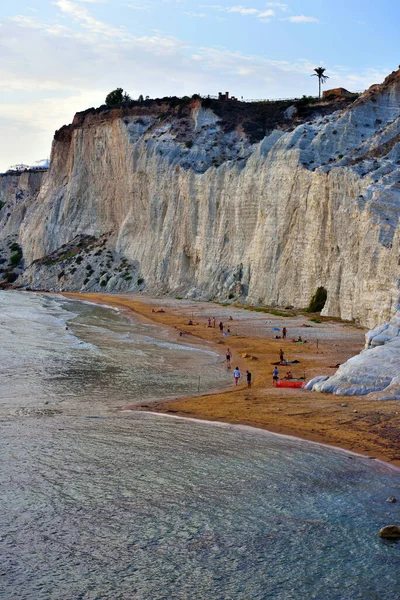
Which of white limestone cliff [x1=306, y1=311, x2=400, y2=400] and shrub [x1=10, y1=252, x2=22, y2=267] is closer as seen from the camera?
white limestone cliff [x1=306, y1=311, x2=400, y2=400]

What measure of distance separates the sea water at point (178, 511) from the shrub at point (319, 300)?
25.1 meters

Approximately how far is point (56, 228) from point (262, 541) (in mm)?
86134

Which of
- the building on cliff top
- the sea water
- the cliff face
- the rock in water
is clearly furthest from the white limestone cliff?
the building on cliff top

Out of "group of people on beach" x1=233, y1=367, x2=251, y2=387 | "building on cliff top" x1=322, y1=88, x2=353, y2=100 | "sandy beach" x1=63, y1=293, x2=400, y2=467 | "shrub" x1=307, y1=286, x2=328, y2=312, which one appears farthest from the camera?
"building on cliff top" x1=322, y1=88, x2=353, y2=100

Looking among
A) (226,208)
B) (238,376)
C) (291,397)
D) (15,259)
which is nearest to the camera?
(291,397)

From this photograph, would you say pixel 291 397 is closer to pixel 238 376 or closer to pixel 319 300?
pixel 238 376

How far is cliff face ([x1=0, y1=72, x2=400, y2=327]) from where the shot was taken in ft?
140

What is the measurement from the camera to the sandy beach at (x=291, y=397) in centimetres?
1906

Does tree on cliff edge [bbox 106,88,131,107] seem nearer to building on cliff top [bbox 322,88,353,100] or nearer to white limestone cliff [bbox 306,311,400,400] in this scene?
building on cliff top [bbox 322,88,353,100]

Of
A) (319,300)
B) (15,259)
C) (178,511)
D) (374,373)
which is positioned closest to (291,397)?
(374,373)

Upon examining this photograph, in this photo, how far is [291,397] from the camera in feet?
76.7

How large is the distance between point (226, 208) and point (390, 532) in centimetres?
5128

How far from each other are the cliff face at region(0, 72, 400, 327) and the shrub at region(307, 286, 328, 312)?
3.02 feet

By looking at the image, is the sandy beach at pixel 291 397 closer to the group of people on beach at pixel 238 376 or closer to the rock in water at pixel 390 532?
the group of people on beach at pixel 238 376
